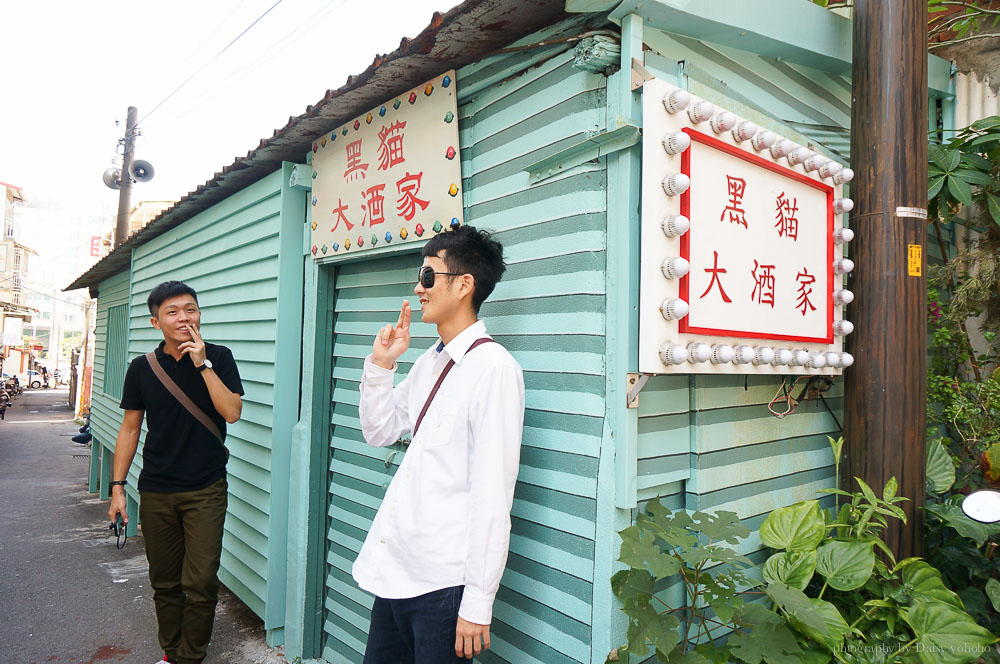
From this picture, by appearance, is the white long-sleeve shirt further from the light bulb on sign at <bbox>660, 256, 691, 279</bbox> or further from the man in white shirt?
the light bulb on sign at <bbox>660, 256, 691, 279</bbox>

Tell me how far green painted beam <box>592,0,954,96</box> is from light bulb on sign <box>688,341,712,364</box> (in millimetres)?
1207

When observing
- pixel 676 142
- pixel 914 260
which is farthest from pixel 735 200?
pixel 914 260

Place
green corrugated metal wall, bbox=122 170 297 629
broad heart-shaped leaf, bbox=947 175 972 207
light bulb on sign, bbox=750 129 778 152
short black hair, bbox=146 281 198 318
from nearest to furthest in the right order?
light bulb on sign, bbox=750 129 778 152 → broad heart-shaped leaf, bbox=947 175 972 207 → short black hair, bbox=146 281 198 318 → green corrugated metal wall, bbox=122 170 297 629

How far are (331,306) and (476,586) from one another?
2.69 m

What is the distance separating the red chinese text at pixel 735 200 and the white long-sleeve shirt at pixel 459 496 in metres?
1.03

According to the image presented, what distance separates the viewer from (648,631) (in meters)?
1.88

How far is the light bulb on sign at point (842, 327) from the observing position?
8.97 feet

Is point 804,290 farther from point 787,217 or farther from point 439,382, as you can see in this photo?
point 439,382

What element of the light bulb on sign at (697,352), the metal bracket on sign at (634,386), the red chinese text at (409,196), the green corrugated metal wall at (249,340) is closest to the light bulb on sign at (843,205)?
the light bulb on sign at (697,352)

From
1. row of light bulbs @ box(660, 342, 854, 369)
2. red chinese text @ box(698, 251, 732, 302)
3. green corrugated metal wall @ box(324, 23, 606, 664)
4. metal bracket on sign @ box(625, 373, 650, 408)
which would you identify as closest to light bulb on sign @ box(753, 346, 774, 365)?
row of light bulbs @ box(660, 342, 854, 369)

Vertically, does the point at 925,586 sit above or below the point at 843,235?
below

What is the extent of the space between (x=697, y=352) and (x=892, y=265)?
4.09 feet

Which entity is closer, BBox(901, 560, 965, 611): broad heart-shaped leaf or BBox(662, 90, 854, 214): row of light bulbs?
BBox(662, 90, 854, 214): row of light bulbs

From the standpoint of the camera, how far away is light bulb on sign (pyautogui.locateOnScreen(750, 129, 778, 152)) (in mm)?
2396
